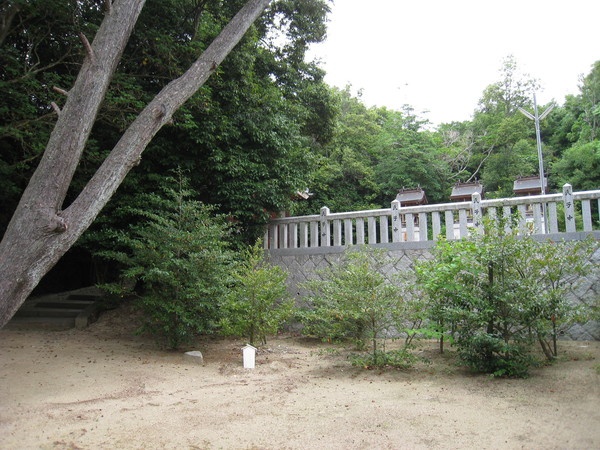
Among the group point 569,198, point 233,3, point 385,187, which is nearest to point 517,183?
point 385,187

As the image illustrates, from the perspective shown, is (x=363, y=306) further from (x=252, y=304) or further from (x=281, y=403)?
(x=252, y=304)

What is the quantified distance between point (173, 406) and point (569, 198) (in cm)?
633

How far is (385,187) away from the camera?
2072 cm

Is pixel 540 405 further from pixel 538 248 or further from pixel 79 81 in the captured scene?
pixel 79 81

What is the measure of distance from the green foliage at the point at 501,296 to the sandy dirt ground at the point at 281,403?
1.14ft

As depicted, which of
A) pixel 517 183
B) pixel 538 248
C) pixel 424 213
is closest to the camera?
pixel 538 248

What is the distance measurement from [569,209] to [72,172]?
682cm

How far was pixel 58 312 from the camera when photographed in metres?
8.95

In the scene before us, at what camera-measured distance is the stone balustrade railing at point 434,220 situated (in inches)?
258

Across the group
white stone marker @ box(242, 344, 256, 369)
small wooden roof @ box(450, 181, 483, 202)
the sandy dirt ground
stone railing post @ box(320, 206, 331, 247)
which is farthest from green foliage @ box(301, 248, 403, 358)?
small wooden roof @ box(450, 181, 483, 202)

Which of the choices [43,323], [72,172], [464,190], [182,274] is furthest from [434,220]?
[464,190]

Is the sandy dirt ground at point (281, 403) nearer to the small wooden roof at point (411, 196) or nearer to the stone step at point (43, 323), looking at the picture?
the stone step at point (43, 323)

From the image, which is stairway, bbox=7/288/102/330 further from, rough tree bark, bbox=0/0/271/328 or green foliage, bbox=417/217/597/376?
green foliage, bbox=417/217/597/376

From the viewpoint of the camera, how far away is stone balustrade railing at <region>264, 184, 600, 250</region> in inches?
258
